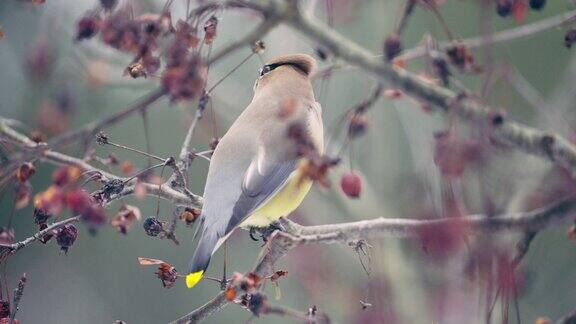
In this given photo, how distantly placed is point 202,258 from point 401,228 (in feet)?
2.72

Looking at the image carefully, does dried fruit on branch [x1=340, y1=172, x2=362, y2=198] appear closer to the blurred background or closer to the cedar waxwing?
the blurred background

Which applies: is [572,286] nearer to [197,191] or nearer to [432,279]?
[432,279]

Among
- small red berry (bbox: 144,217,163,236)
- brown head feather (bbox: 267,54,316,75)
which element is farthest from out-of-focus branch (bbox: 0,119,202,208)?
brown head feather (bbox: 267,54,316,75)

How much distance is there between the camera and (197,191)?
7352 mm

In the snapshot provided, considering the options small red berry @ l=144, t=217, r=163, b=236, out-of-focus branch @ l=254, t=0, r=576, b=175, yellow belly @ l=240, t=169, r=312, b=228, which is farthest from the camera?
yellow belly @ l=240, t=169, r=312, b=228

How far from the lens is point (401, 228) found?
83.4 inches

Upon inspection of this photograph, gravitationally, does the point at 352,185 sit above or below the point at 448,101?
above

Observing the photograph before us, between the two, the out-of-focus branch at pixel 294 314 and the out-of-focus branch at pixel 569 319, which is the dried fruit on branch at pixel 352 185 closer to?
the out-of-focus branch at pixel 294 314

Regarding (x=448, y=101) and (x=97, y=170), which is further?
(x=97, y=170)

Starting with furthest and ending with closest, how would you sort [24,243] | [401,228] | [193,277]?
1. [193,277]
2. [24,243]
3. [401,228]

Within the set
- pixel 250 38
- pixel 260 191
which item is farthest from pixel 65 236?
pixel 250 38

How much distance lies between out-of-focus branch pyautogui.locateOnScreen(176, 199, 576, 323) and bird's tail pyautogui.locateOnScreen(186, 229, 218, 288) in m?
0.20

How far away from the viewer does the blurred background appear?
85.0 inches

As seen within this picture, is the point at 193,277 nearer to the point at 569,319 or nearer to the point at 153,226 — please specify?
the point at 153,226
